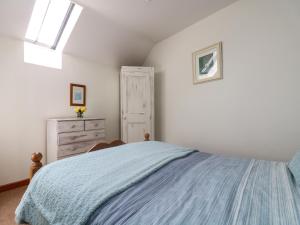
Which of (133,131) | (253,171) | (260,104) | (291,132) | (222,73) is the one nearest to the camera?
(253,171)

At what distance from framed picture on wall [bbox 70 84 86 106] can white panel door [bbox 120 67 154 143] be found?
2.47 ft

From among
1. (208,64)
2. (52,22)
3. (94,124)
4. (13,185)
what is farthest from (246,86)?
(13,185)

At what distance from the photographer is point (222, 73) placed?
246 centimetres

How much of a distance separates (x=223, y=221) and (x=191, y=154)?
945mm

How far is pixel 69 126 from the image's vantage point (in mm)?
2469

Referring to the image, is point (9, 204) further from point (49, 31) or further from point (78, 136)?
point (49, 31)

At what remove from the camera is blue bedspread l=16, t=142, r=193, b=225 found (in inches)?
29.1

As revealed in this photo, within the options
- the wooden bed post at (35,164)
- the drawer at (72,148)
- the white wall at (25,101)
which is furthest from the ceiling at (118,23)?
the wooden bed post at (35,164)

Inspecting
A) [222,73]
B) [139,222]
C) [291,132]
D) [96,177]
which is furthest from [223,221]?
[222,73]

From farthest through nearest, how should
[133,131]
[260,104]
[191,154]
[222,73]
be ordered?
[133,131]
[222,73]
[260,104]
[191,154]

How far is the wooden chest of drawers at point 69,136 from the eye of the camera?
2.38 m

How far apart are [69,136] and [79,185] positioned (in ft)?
6.05

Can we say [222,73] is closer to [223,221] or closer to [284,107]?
[284,107]

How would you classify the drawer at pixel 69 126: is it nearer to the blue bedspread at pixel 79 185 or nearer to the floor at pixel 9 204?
the floor at pixel 9 204
